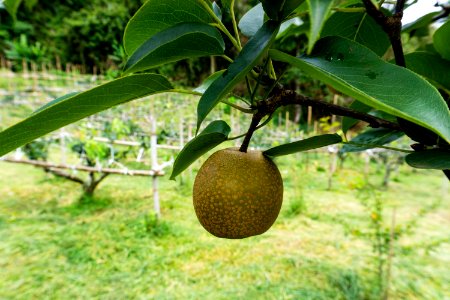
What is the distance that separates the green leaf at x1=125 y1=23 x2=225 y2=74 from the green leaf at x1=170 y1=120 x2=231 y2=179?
3.0 inches

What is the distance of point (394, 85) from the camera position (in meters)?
0.21

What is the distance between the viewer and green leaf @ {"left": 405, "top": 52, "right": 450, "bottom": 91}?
14.5 inches

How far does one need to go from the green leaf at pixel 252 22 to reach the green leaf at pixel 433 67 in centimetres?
16

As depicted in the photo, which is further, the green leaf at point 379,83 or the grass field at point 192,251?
the grass field at point 192,251

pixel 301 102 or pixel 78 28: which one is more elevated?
pixel 78 28

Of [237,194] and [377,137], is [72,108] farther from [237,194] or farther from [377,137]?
[377,137]

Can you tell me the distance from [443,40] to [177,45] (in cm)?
27

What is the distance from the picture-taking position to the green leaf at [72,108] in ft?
0.78

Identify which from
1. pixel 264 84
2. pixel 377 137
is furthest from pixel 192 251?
pixel 264 84

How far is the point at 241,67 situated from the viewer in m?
0.23

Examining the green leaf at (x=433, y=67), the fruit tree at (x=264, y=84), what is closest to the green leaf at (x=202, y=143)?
the fruit tree at (x=264, y=84)

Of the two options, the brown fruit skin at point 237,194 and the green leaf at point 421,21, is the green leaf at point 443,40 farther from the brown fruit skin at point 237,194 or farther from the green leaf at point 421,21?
the brown fruit skin at point 237,194

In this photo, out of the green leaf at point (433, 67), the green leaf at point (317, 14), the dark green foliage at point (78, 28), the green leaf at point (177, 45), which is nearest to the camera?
the green leaf at point (317, 14)

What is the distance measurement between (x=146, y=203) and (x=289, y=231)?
1355 mm
